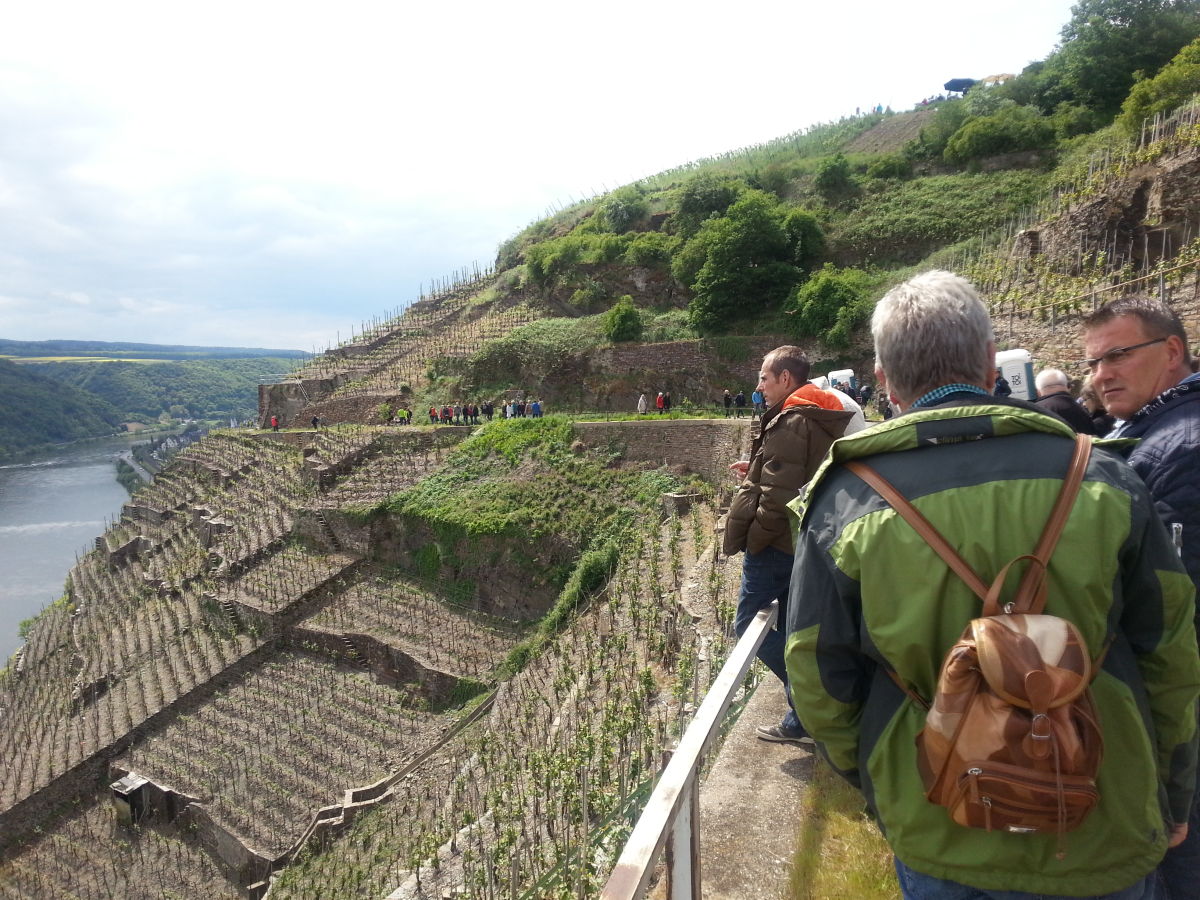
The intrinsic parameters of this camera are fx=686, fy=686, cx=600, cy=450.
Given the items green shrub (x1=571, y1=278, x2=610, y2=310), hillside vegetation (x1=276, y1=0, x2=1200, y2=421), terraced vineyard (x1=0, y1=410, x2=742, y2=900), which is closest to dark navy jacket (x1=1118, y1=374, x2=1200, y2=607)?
terraced vineyard (x1=0, y1=410, x2=742, y2=900)

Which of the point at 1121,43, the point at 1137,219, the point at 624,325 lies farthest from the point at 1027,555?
the point at 1121,43

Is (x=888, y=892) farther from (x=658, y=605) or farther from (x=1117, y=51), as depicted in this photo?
(x=1117, y=51)

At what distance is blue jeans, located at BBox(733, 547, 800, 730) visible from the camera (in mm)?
3350

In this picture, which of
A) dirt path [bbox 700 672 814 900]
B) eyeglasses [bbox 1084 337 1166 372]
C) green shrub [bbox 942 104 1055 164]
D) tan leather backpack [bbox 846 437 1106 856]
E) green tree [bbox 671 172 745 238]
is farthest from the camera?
green tree [bbox 671 172 745 238]

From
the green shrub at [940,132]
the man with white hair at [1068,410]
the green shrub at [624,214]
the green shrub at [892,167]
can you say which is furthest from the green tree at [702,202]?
the man with white hair at [1068,410]

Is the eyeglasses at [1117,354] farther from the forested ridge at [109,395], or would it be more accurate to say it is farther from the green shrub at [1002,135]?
the forested ridge at [109,395]

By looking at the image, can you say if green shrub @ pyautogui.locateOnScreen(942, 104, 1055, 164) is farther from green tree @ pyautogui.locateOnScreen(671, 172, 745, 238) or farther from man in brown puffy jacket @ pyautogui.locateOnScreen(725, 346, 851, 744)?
man in brown puffy jacket @ pyautogui.locateOnScreen(725, 346, 851, 744)

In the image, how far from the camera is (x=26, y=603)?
3691 cm

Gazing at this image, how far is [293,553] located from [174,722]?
16.6 ft

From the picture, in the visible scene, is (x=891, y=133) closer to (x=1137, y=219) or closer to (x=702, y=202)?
(x=702, y=202)

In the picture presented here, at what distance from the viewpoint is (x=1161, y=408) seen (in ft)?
7.25

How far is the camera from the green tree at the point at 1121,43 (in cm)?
2486

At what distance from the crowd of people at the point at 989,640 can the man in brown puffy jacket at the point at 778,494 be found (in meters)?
1.55

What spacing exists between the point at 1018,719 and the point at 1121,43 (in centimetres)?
3474
